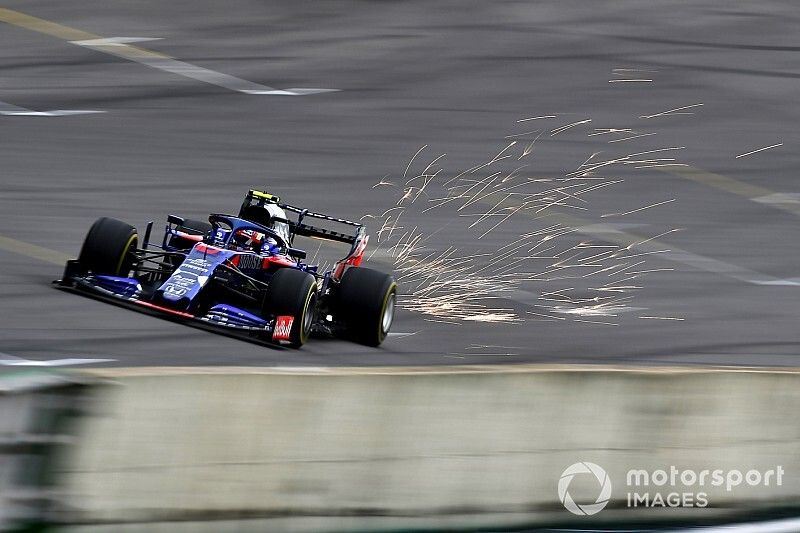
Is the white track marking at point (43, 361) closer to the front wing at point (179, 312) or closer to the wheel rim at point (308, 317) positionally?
the front wing at point (179, 312)

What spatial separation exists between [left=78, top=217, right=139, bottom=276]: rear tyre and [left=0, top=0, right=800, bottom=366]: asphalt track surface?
34 cm

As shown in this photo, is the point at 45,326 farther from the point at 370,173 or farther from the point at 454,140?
the point at 454,140

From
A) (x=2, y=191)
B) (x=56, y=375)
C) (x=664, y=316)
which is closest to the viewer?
(x=56, y=375)

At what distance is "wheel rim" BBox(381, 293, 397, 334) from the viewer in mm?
11195

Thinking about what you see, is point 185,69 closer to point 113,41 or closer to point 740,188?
point 113,41

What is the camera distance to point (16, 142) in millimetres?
17328

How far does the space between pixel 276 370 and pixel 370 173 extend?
11.1 metres

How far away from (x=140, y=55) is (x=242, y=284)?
1041cm

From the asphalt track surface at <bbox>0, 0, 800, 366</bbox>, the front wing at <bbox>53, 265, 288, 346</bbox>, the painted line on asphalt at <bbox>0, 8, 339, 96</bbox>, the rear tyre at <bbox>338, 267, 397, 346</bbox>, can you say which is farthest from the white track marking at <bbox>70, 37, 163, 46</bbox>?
the rear tyre at <bbox>338, 267, 397, 346</bbox>

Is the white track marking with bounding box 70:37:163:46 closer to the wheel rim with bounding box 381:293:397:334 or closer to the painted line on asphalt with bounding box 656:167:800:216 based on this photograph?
the painted line on asphalt with bounding box 656:167:800:216

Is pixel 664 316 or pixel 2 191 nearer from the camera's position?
pixel 664 316

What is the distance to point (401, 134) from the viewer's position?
19.1 metres

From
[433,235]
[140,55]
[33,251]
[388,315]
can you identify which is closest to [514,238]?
[433,235]

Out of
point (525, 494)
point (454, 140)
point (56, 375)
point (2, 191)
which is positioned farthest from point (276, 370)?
point (454, 140)
